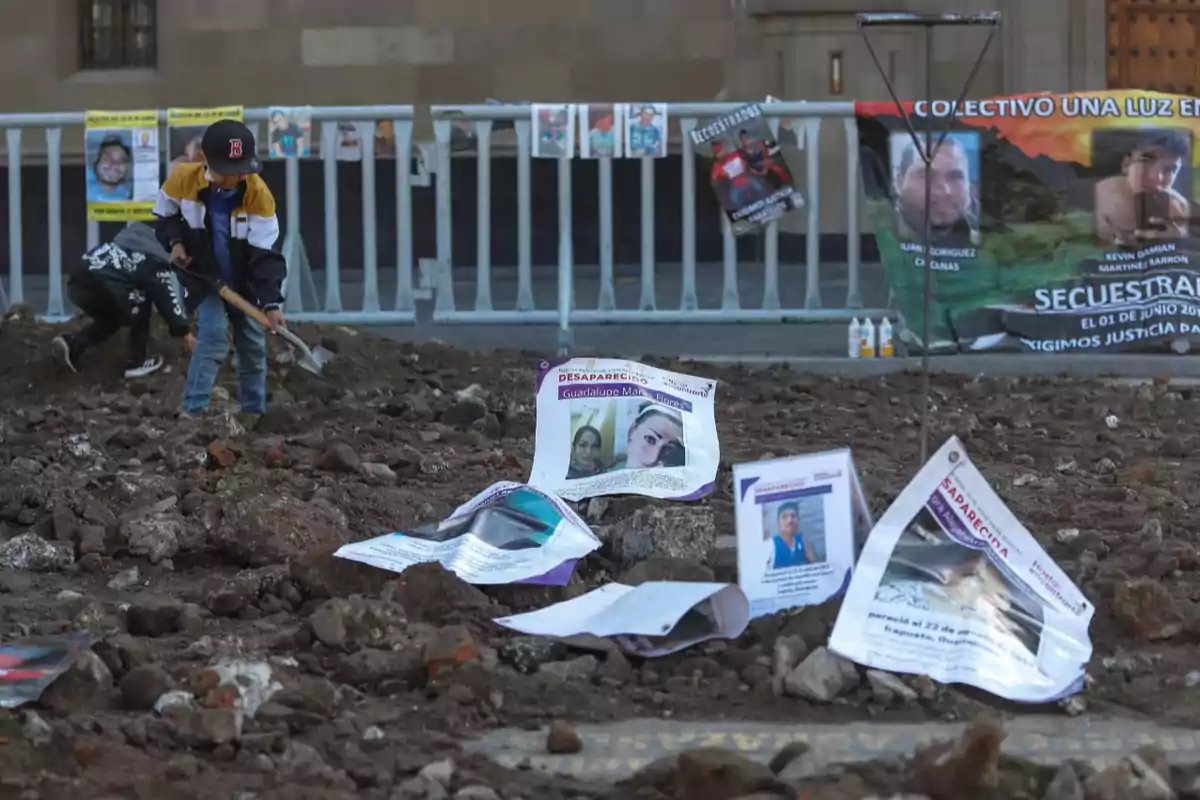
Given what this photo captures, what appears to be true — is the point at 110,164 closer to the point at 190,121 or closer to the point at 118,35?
the point at 190,121

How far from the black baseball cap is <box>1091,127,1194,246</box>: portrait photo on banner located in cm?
434

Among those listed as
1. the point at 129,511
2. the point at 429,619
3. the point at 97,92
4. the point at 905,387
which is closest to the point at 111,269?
the point at 129,511

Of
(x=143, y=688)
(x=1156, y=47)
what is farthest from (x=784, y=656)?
(x=1156, y=47)

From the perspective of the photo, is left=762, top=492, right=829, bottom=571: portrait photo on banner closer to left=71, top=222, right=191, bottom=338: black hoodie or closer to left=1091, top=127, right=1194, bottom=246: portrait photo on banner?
left=71, top=222, right=191, bottom=338: black hoodie

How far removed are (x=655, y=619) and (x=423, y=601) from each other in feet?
2.00

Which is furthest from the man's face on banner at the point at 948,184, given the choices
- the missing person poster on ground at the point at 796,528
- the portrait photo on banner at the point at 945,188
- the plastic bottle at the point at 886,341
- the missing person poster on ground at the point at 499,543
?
the missing person poster on ground at the point at 796,528

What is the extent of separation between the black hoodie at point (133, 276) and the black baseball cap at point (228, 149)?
1416mm

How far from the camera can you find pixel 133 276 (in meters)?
7.86

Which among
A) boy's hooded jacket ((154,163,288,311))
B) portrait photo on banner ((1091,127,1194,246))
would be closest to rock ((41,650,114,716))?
boy's hooded jacket ((154,163,288,311))

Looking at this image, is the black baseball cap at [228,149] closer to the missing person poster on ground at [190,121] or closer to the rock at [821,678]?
the missing person poster on ground at [190,121]

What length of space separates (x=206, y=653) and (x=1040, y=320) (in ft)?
18.9

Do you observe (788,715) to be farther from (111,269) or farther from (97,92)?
(97,92)

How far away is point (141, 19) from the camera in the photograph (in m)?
13.5

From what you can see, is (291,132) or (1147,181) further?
(291,132)
